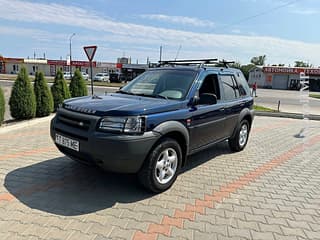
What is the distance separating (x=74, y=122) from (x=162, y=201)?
1568 millimetres

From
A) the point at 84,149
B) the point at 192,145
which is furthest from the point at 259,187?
the point at 84,149

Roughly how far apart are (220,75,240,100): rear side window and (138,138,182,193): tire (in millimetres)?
1877

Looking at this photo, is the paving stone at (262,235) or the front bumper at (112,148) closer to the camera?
the paving stone at (262,235)

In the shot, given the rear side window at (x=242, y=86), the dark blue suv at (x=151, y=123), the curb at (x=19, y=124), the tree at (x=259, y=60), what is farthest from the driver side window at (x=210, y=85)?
the tree at (x=259, y=60)

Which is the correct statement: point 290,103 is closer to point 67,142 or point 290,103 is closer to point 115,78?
point 67,142

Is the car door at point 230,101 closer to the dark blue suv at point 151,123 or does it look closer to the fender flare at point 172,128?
the dark blue suv at point 151,123

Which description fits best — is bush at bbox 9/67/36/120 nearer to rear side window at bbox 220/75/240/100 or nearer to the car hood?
the car hood

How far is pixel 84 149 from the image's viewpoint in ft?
10.9

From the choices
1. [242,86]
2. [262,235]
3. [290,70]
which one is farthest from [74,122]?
[290,70]

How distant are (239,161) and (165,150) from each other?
8.11 ft

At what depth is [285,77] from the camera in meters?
55.7

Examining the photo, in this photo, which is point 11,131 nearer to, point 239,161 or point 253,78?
point 239,161

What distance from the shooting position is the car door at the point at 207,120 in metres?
4.20

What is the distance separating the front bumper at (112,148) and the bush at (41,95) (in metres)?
5.91
